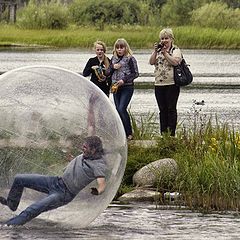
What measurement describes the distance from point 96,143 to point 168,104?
3.91 meters

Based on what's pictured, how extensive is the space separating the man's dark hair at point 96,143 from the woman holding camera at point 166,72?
11.3 feet

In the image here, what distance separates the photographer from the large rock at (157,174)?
8695 mm

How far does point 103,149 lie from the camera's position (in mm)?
6488

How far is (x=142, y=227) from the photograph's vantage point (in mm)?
7105

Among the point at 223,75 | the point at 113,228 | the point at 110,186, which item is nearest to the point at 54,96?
the point at 110,186

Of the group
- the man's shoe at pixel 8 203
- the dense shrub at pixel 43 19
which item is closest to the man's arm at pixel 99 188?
the man's shoe at pixel 8 203

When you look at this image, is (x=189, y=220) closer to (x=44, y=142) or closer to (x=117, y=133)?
(x=117, y=133)

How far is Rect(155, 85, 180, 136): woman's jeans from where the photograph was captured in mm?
10078

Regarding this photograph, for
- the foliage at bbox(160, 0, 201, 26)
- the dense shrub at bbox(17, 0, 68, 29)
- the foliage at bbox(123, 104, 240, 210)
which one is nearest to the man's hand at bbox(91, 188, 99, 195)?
the foliage at bbox(123, 104, 240, 210)

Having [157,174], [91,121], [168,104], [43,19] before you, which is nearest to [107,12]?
[43,19]

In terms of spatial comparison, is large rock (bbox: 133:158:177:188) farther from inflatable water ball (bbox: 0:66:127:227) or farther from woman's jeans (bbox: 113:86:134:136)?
inflatable water ball (bbox: 0:66:127:227)

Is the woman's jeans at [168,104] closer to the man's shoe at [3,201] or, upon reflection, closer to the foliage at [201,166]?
the foliage at [201,166]

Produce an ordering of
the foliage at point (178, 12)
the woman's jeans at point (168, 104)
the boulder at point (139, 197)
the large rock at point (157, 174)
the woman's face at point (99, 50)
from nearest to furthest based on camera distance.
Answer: the boulder at point (139, 197) < the large rock at point (157, 174) < the woman's jeans at point (168, 104) < the woman's face at point (99, 50) < the foliage at point (178, 12)

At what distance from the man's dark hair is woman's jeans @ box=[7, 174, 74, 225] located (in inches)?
16.1
